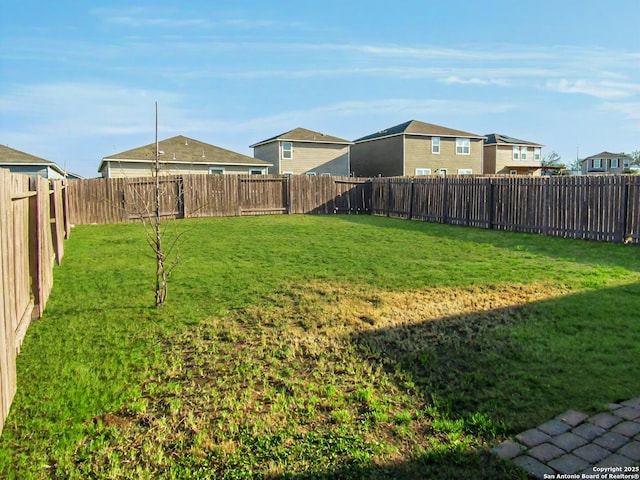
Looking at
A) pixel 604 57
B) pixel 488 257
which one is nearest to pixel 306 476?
pixel 488 257

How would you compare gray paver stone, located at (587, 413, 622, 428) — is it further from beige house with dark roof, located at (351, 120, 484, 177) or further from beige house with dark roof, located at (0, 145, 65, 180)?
beige house with dark roof, located at (351, 120, 484, 177)

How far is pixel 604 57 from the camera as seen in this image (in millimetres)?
19031

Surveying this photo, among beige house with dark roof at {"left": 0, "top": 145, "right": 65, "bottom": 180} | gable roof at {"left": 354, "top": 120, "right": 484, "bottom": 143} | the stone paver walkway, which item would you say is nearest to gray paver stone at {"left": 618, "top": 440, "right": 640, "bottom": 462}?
the stone paver walkway

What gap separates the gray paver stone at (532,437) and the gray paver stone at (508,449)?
2.4 inches

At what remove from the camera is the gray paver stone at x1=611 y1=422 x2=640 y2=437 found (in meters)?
2.97

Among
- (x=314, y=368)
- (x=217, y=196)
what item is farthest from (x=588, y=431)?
(x=217, y=196)

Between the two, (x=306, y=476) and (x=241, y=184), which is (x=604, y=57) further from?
(x=306, y=476)

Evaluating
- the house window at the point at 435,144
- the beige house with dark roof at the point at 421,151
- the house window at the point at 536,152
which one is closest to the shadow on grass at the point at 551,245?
the beige house with dark roof at the point at 421,151

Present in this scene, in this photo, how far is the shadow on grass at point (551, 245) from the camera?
9047mm

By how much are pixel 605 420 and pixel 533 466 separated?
848 mm

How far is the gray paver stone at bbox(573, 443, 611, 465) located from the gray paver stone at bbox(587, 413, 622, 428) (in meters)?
0.29

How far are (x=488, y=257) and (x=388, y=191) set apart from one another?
1190 cm

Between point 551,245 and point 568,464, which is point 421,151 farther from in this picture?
point 568,464

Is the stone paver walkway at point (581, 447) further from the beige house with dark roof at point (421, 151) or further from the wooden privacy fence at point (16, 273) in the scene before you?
the beige house with dark roof at point (421, 151)
